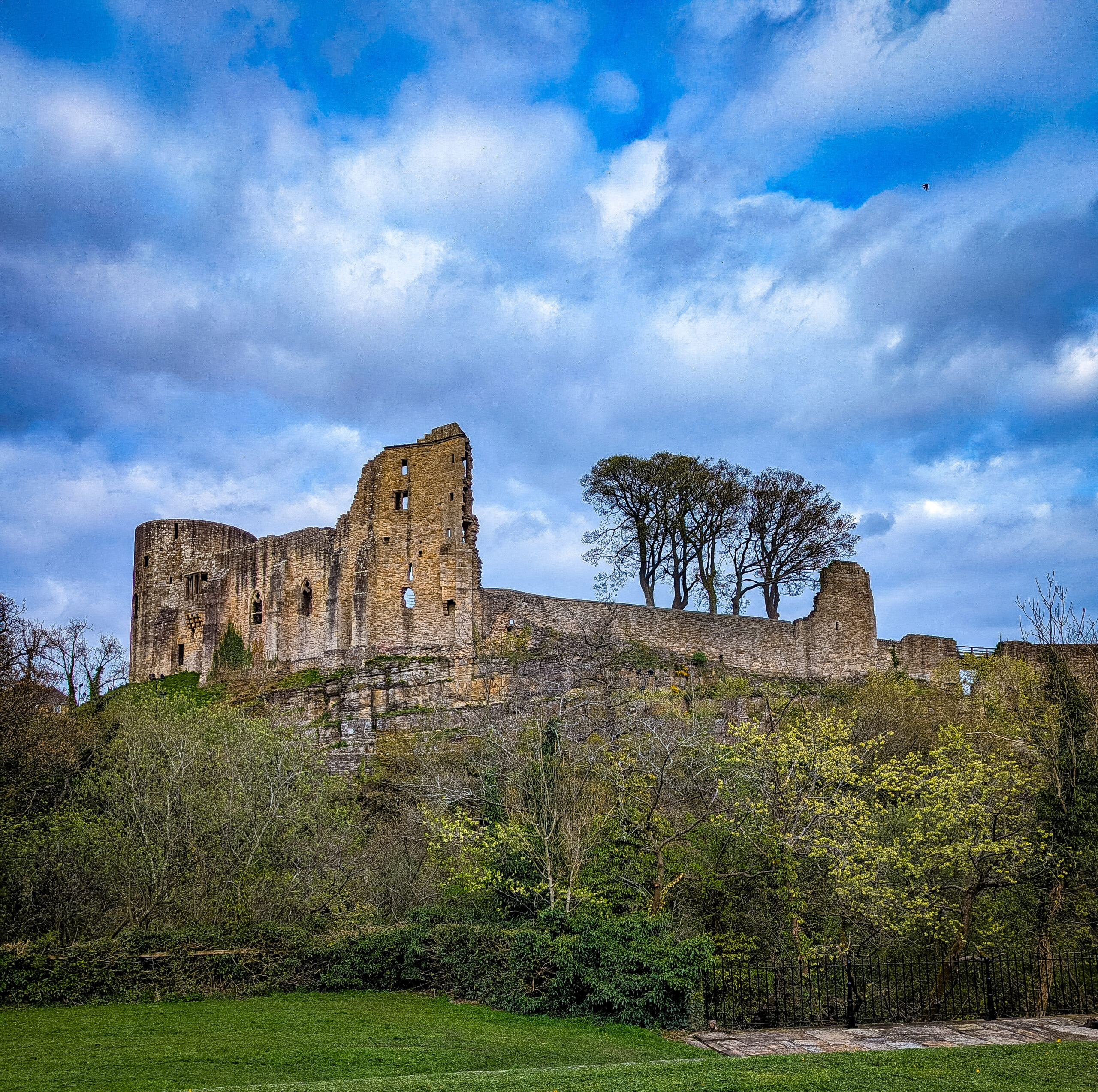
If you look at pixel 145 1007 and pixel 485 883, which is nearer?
pixel 145 1007

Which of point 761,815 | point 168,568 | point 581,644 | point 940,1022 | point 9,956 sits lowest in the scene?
point 940,1022

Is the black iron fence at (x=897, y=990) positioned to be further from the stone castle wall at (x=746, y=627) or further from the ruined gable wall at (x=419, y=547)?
the ruined gable wall at (x=419, y=547)

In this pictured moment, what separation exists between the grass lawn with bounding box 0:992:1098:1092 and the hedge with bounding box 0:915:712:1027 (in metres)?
0.43

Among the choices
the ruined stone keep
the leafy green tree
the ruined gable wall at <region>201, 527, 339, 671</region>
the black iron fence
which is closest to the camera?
the black iron fence

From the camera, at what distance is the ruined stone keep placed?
122 feet

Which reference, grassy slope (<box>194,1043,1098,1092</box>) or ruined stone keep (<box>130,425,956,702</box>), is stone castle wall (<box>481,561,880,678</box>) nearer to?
ruined stone keep (<box>130,425,956,702</box>)

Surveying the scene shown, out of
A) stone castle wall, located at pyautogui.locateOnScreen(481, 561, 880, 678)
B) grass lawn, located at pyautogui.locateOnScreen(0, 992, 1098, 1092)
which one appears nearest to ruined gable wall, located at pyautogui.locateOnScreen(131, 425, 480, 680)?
stone castle wall, located at pyautogui.locateOnScreen(481, 561, 880, 678)

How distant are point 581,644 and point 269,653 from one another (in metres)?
13.5

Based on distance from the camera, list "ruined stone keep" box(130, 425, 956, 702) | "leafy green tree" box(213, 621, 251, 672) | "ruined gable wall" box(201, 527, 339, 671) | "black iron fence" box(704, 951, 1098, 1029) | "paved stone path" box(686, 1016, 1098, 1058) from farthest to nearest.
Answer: "leafy green tree" box(213, 621, 251, 672) < "ruined gable wall" box(201, 527, 339, 671) < "ruined stone keep" box(130, 425, 956, 702) < "black iron fence" box(704, 951, 1098, 1029) < "paved stone path" box(686, 1016, 1098, 1058)

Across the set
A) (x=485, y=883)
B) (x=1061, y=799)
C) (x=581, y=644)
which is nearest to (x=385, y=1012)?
(x=485, y=883)

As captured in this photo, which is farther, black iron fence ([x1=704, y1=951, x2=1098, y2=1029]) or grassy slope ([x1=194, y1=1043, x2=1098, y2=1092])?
black iron fence ([x1=704, y1=951, x2=1098, y2=1029])

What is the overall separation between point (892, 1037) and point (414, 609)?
2743 cm

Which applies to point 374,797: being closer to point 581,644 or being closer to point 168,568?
point 581,644

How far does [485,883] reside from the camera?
16.6 metres
